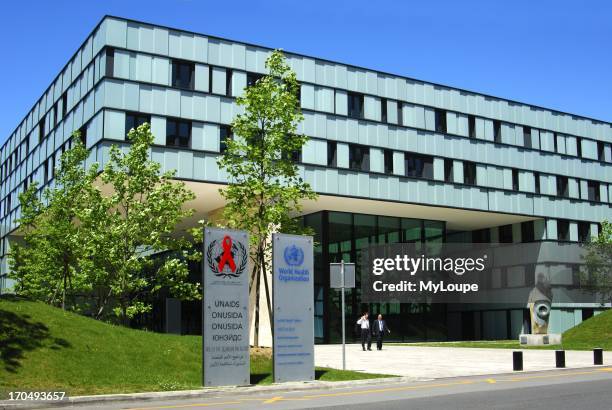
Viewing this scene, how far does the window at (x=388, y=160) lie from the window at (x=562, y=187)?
15.8 metres

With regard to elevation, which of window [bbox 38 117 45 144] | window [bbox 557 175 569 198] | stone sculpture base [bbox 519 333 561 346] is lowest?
stone sculpture base [bbox 519 333 561 346]

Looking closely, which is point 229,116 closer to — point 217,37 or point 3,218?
point 217,37

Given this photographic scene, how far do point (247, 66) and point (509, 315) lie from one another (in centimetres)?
2814

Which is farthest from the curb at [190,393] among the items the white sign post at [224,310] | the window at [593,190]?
the window at [593,190]

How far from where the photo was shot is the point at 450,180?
48812 millimetres

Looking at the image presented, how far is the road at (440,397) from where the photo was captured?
492 inches

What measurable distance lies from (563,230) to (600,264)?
11.5 ft

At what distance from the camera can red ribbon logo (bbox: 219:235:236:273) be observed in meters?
16.6

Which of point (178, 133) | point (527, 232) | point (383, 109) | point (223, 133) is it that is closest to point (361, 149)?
point (383, 109)

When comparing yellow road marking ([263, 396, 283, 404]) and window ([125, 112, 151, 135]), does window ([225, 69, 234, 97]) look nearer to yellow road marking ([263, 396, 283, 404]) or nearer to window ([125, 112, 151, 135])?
window ([125, 112, 151, 135])

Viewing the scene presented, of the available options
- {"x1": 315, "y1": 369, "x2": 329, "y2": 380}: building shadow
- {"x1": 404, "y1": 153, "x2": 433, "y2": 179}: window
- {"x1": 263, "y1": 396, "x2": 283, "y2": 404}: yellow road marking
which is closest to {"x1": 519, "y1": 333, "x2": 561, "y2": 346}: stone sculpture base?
{"x1": 404, "y1": 153, "x2": 433, "y2": 179}: window

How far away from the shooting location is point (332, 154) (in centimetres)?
4409

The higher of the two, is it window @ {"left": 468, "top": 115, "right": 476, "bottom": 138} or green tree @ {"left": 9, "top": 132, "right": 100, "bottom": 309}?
window @ {"left": 468, "top": 115, "right": 476, "bottom": 138}

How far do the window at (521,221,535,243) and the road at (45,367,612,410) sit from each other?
35914 mm
